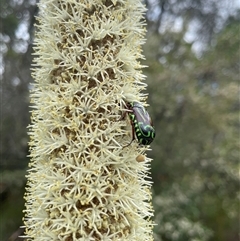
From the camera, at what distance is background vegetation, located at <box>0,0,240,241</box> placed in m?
4.54

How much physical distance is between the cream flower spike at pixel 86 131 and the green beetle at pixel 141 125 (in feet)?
0.20

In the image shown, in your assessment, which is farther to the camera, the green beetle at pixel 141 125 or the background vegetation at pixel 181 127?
the background vegetation at pixel 181 127

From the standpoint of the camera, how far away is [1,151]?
14.3ft

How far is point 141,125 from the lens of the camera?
164 cm

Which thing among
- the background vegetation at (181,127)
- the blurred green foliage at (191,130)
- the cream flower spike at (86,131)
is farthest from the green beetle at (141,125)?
the blurred green foliage at (191,130)

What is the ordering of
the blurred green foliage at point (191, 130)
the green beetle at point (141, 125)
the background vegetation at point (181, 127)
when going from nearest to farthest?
1. the green beetle at point (141, 125)
2. the background vegetation at point (181, 127)
3. the blurred green foliage at point (191, 130)

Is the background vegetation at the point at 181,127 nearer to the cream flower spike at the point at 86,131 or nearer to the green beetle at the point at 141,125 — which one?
the cream flower spike at the point at 86,131

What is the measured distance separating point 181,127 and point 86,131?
459 centimetres

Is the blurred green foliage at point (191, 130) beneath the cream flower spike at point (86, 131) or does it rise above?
beneath

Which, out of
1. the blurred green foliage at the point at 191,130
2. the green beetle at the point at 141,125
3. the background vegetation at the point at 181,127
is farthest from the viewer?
the blurred green foliage at the point at 191,130

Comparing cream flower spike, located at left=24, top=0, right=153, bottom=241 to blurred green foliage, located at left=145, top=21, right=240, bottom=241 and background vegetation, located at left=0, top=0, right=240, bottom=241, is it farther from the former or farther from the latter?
blurred green foliage, located at left=145, top=21, right=240, bottom=241

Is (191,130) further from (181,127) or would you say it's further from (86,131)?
(86,131)

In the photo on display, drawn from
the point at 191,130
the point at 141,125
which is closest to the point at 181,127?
the point at 191,130

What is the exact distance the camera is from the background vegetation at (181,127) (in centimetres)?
454
